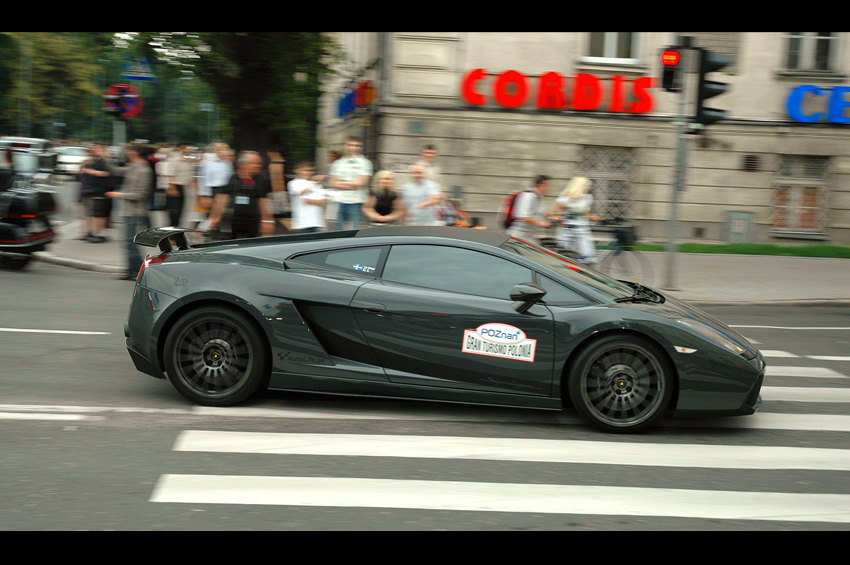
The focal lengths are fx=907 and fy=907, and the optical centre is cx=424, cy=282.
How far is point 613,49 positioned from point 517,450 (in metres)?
16.8

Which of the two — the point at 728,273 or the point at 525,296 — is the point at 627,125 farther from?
the point at 525,296

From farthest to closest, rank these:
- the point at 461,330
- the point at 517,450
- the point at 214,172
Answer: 1. the point at 214,172
2. the point at 461,330
3. the point at 517,450

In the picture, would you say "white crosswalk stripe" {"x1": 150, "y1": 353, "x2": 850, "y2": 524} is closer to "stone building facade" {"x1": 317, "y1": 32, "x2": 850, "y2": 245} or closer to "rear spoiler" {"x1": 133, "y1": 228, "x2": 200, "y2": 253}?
"rear spoiler" {"x1": 133, "y1": 228, "x2": 200, "y2": 253}

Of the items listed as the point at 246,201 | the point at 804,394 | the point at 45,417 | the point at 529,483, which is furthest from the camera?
the point at 246,201

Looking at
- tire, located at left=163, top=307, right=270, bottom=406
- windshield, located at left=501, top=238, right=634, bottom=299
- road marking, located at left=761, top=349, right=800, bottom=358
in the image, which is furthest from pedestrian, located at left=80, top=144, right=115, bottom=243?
road marking, located at left=761, top=349, right=800, bottom=358

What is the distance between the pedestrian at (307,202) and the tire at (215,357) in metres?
6.31

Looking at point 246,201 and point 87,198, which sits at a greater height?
point 246,201

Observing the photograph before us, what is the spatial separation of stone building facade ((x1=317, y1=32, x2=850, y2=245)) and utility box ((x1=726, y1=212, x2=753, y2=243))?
3cm

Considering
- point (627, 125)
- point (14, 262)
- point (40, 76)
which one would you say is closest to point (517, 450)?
point (14, 262)

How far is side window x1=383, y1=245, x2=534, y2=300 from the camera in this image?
574 cm

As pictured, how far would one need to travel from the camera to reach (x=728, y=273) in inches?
615
